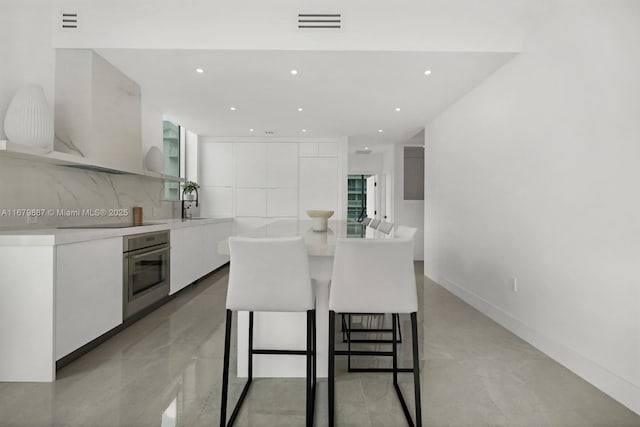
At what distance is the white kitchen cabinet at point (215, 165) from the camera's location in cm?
687

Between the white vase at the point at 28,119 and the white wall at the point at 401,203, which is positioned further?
the white wall at the point at 401,203

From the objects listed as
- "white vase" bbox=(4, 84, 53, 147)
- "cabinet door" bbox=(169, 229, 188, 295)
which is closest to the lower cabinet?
"cabinet door" bbox=(169, 229, 188, 295)

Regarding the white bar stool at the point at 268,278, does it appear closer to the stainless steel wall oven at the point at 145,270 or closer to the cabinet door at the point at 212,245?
the stainless steel wall oven at the point at 145,270

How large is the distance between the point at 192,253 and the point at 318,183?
300cm

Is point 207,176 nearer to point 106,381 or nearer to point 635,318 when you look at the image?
point 106,381

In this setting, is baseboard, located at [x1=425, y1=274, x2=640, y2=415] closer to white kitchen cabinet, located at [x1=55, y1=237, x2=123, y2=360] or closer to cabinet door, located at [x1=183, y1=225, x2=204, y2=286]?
white kitchen cabinet, located at [x1=55, y1=237, x2=123, y2=360]

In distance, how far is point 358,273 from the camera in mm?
1728

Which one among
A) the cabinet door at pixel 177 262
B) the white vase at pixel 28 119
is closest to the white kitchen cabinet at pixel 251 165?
the cabinet door at pixel 177 262

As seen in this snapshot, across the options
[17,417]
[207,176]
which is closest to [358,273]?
[17,417]

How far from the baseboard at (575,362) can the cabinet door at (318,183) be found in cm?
373

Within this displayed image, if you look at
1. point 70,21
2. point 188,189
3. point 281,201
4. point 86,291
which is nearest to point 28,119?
point 70,21

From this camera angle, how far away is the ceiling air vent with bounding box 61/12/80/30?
10.1 ft

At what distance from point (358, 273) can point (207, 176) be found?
18.9ft

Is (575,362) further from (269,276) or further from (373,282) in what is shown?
(269,276)
